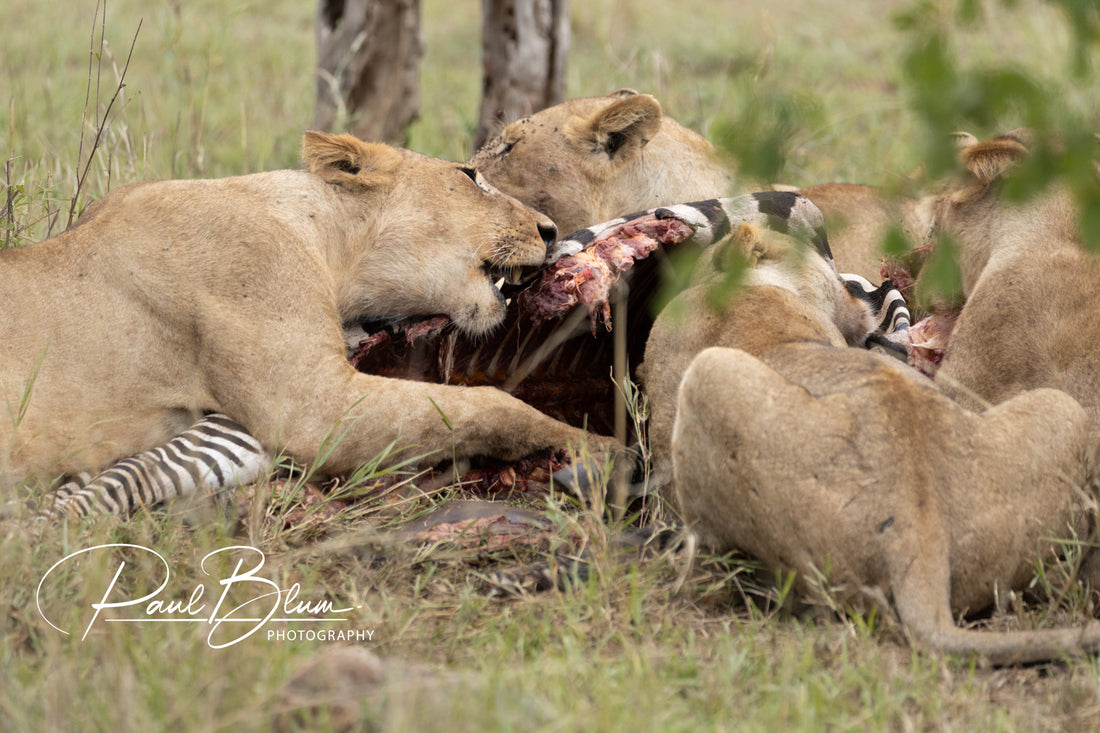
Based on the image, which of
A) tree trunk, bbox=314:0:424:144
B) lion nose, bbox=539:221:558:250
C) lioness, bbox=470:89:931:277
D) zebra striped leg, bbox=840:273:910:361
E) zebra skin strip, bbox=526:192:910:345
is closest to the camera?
zebra skin strip, bbox=526:192:910:345

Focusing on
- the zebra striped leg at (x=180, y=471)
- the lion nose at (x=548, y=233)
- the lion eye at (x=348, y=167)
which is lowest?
the zebra striped leg at (x=180, y=471)

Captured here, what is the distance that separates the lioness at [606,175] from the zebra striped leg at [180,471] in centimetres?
191

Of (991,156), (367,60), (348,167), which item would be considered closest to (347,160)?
(348,167)

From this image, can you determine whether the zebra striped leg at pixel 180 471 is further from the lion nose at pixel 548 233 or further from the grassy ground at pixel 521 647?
the lion nose at pixel 548 233

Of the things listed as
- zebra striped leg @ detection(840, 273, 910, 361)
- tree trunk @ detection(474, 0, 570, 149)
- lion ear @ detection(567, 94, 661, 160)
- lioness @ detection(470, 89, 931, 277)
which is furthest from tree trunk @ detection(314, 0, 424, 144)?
zebra striped leg @ detection(840, 273, 910, 361)

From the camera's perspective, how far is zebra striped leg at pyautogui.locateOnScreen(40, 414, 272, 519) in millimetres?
3574

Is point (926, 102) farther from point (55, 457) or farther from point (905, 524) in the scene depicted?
point (55, 457)

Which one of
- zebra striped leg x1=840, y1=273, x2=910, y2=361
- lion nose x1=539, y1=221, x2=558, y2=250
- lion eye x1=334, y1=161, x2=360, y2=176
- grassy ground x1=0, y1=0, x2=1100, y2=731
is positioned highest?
lion eye x1=334, y1=161, x2=360, y2=176

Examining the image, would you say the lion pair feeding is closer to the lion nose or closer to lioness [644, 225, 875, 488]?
lioness [644, 225, 875, 488]

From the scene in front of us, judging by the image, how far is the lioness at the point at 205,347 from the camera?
12.4ft

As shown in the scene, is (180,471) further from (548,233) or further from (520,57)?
(520,57)

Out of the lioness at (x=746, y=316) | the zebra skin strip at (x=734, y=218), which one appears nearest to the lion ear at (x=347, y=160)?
the zebra skin strip at (x=734, y=218)

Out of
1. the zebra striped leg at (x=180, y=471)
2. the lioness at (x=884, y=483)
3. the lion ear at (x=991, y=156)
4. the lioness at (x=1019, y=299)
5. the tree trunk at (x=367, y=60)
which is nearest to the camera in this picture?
the lioness at (x=884, y=483)

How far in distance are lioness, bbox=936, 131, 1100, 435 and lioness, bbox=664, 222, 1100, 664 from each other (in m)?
0.42
